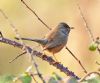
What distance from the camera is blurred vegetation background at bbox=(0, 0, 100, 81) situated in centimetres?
1016

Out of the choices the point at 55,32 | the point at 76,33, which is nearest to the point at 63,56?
the point at 76,33

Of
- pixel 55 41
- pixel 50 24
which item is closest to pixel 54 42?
pixel 55 41

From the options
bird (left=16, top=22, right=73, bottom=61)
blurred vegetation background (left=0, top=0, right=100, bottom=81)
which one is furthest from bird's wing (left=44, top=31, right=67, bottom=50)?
blurred vegetation background (left=0, top=0, right=100, bottom=81)

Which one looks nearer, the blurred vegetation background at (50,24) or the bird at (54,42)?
the bird at (54,42)

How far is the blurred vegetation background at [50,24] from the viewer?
33.3 feet

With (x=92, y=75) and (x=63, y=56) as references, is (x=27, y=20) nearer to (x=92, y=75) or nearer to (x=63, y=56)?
(x=63, y=56)

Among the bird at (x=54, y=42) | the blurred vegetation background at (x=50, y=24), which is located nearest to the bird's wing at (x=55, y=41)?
the bird at (x=54, y=42)

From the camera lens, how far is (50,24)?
37.3ft

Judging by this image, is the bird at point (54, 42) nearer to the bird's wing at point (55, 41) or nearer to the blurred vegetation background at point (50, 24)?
the bird's wing at point (55, 41)

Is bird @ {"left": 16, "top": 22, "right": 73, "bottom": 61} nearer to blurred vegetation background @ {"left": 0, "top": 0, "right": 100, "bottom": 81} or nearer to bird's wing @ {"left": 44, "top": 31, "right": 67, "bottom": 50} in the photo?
bird's wing @ {"left": 44, "top": 31, "right": 67, "bottom": 50}

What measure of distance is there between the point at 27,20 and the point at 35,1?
3.58 ft

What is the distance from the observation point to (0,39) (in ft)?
8.60

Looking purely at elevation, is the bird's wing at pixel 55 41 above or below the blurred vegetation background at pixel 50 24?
above

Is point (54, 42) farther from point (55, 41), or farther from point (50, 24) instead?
point (50, 24)
